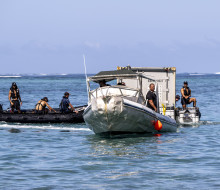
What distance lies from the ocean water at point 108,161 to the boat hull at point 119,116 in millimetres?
416

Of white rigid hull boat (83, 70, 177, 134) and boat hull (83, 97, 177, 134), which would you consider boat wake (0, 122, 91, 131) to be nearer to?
white rigid hull boat (83, 70, 177, 134)

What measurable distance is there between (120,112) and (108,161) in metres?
3.64

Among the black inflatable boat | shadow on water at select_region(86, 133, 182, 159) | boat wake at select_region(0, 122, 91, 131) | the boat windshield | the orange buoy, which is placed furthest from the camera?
the black inflatable boat

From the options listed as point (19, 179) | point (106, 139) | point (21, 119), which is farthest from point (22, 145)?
point (21, 119)

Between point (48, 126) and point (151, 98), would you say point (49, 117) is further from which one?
point (151, 98)

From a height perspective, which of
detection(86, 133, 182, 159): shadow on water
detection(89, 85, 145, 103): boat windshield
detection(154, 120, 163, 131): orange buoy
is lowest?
detection(86, 133, 182, 159): shadow on water

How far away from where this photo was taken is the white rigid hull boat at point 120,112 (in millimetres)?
17203

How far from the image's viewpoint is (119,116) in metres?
17.4

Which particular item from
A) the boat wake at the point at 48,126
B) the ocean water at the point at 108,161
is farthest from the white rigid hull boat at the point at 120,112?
the boat wake at the point at 48,126

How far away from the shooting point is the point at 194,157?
1462 centimetres

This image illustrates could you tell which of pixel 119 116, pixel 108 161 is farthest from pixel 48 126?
pixel 108 161

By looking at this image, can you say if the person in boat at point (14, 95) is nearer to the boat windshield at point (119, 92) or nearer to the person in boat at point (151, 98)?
the boat windshield at point (119, 92)

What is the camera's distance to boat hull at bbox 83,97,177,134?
17.2 meters

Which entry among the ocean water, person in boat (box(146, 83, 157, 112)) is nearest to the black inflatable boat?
the ocean water
